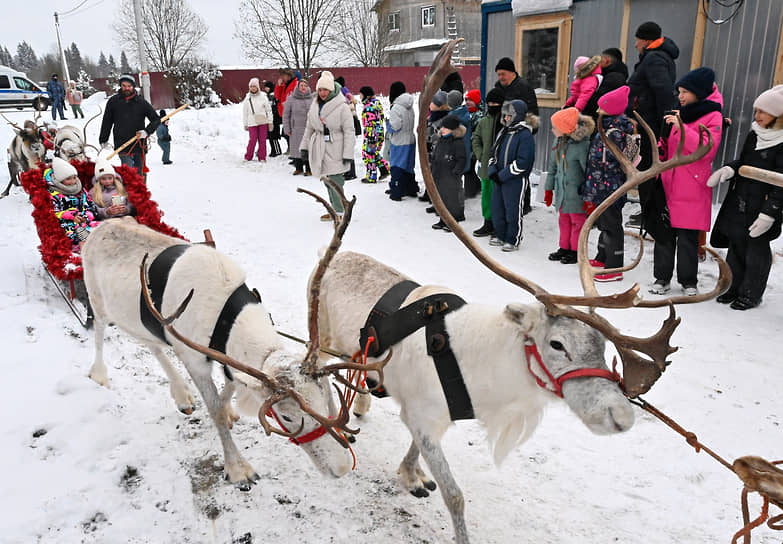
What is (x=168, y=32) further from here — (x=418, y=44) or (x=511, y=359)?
(x=511, y=359)

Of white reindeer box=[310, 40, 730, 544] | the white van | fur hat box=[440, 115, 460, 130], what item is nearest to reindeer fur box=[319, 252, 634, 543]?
white reindeer box=[310, 40, 730, 544]

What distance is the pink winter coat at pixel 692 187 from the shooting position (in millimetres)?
4930

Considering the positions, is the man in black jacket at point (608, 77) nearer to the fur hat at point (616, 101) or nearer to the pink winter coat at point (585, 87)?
the pink winter coat at point (585, 87)

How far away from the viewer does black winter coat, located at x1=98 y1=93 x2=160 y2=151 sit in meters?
8.29

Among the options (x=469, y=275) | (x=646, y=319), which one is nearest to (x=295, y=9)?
(x=469, y=275)

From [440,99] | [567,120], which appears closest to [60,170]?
[567,120]

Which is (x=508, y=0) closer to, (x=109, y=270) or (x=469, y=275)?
(x=469, y=275)

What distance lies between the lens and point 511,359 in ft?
7.64

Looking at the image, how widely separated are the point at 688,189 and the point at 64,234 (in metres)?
6.18

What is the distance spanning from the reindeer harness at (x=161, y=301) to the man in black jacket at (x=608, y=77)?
536 centimetres

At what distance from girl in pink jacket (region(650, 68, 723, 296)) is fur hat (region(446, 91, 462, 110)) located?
13.7 feet

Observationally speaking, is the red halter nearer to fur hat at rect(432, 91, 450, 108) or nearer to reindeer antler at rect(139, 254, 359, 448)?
reindeer antler at rect(139, 254, 359, 448)

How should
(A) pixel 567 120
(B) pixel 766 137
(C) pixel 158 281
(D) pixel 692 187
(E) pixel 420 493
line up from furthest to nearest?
(A) pixel 567 120 → (D) pixel 692 187 → (B) pixel 766 137 → (C) pixel 158 281 → (E) pixel 420 493

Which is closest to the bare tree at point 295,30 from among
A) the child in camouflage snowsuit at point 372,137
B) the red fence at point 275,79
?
the red fence at point 275,79
